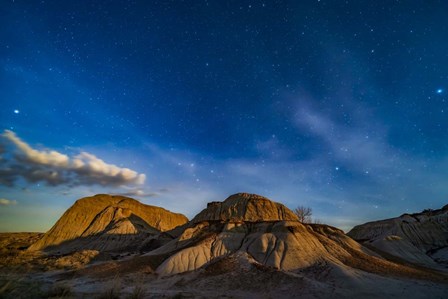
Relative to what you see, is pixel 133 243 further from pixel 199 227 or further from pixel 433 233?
pixel 433 233

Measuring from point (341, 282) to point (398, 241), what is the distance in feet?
110

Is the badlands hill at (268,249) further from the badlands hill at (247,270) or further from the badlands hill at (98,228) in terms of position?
the badlands hill at (98,228)

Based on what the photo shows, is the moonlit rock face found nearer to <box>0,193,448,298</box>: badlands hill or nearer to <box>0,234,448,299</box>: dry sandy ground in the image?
<box>0,193,448,298</box>: badlands hill

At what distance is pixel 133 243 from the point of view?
65125 mm

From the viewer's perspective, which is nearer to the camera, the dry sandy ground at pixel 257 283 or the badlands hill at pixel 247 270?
the dry sandy ground at pixel 257 283

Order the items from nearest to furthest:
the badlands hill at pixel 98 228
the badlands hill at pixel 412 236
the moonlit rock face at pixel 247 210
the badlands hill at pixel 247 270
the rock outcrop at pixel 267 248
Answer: the badlands hill at pixel 247 270, the rock outcrop at pixel 267 248, the badlands hill at pixel 412 236, the badlands hill at pixel 98 228, the moonlit rock face at pixel 247 210

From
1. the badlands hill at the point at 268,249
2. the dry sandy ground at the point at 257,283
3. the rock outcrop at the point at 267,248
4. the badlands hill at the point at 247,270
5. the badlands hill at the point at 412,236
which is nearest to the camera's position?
the dry sandy ground at the point at 257,283

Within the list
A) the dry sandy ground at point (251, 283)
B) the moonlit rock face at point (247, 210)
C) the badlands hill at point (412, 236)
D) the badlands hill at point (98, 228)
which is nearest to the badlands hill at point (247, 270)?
the dry sandy ground at point (251, 283)

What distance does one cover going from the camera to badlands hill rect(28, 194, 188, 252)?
6575cm

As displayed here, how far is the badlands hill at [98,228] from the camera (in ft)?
216

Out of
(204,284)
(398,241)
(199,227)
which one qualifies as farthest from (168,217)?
(204,284)

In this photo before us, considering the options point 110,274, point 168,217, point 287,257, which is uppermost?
point 168,217

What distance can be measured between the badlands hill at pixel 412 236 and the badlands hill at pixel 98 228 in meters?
52.9

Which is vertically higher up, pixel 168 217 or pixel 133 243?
pixel 168 217
